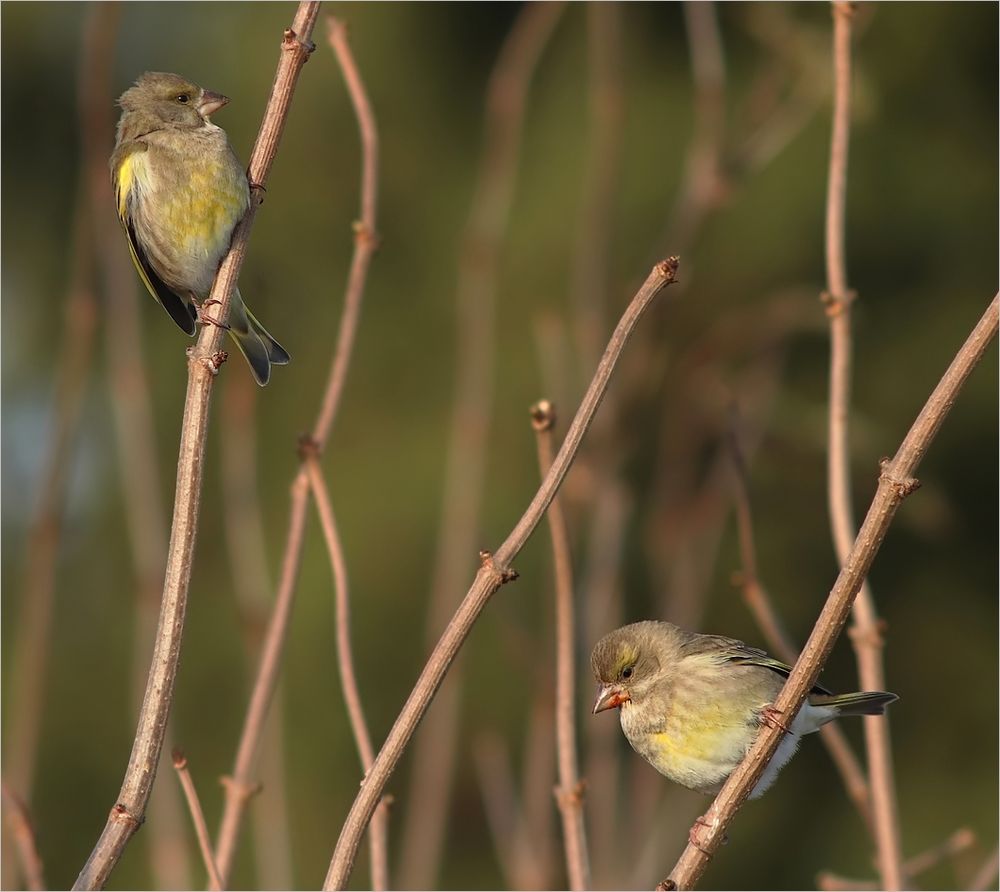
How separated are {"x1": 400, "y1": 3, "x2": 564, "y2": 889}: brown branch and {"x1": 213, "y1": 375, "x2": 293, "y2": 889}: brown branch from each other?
0.32m

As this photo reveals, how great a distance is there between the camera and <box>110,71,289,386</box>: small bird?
10.5ft

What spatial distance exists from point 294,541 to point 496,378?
8.62 m

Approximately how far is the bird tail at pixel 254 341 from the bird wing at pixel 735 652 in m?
1.29

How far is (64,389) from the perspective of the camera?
120 inches

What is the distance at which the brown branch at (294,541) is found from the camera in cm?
242

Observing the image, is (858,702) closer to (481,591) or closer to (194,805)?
(481,591)

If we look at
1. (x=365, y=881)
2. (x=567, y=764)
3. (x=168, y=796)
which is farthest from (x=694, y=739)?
(x=365, y=881)

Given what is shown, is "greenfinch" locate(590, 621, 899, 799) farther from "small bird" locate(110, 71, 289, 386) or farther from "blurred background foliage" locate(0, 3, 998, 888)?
"blurred background foliage" locate(0, 3, 998, 888)

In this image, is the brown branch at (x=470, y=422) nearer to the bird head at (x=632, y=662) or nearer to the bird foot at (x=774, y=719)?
the bird head at (x=632, y=662)

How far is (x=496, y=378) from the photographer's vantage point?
1109 cm

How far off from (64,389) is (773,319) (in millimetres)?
1978

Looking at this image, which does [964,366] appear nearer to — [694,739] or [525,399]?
[694,739]

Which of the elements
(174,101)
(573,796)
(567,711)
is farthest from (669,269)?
(174,101)

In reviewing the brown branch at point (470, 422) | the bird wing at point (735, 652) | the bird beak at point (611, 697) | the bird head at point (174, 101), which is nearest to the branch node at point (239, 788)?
the brown branch at point (470, 422)
